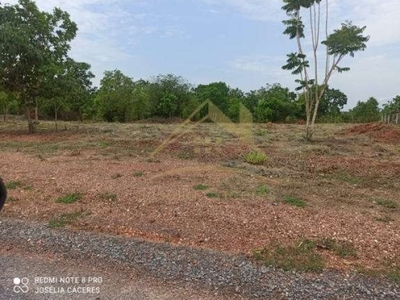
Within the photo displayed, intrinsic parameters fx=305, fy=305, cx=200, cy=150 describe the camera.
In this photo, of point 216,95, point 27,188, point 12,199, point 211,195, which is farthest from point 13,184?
point 216,95

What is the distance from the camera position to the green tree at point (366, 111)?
31875 mm

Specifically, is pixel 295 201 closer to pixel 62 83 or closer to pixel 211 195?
pixel 211 195

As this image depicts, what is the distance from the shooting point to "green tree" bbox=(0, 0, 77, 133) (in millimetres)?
11219

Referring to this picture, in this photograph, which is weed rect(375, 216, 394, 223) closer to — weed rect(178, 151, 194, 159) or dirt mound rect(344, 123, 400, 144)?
weed rect(178, 151, 194, 159)

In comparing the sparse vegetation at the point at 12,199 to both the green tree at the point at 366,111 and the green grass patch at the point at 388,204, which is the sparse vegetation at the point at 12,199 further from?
the green tree at the point at 366,111

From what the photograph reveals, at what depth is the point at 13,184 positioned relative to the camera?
5.84 metres

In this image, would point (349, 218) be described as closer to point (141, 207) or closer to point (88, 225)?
point (141, 207)

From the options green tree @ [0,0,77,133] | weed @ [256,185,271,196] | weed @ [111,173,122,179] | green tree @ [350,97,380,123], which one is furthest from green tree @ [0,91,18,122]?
green tree @ [350,97,380,123]

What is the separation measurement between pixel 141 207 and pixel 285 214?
7.22 ft

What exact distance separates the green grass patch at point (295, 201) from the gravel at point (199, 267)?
1.99 metres

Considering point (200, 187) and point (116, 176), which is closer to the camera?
Answer: point (200, 187)

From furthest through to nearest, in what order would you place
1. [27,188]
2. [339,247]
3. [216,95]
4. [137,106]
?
[216,95]
[137,106]
[27,188]
[339,247]

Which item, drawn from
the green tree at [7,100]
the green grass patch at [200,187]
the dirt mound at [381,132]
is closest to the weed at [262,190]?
the green grass patch at [200,187]

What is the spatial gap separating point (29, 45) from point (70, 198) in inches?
358
